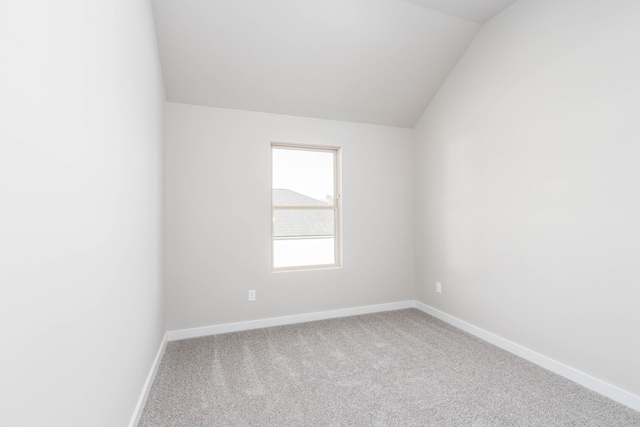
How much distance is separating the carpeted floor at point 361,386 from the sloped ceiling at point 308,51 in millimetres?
2407

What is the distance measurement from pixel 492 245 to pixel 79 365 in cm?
304

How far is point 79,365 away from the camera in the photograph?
994 mm

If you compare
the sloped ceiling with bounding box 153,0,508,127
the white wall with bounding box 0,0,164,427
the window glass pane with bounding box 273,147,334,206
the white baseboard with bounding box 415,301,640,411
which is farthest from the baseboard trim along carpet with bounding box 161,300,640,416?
the sloped ceiling with bounding box 153,0,508,127

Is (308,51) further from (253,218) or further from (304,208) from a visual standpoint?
(253,218)

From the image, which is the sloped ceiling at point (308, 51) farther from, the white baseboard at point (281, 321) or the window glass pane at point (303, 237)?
the white baseboard at point (281, 321)

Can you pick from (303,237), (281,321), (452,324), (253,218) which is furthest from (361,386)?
(253,218)

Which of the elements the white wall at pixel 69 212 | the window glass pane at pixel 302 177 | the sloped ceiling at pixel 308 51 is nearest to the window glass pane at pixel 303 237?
the window glass pane at pixel 302 177

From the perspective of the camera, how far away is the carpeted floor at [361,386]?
5.96ft

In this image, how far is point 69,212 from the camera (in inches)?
36.4

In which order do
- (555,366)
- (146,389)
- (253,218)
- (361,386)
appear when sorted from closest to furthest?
(146,389)
(361,386)
(555,366)
(253,218)

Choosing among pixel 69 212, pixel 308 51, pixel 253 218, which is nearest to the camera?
pixel 69 212

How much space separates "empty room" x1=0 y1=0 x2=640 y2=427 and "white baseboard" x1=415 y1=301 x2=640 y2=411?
0.02 metres

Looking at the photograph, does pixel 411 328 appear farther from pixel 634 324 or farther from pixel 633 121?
pixel 633 121

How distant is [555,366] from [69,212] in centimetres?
314
